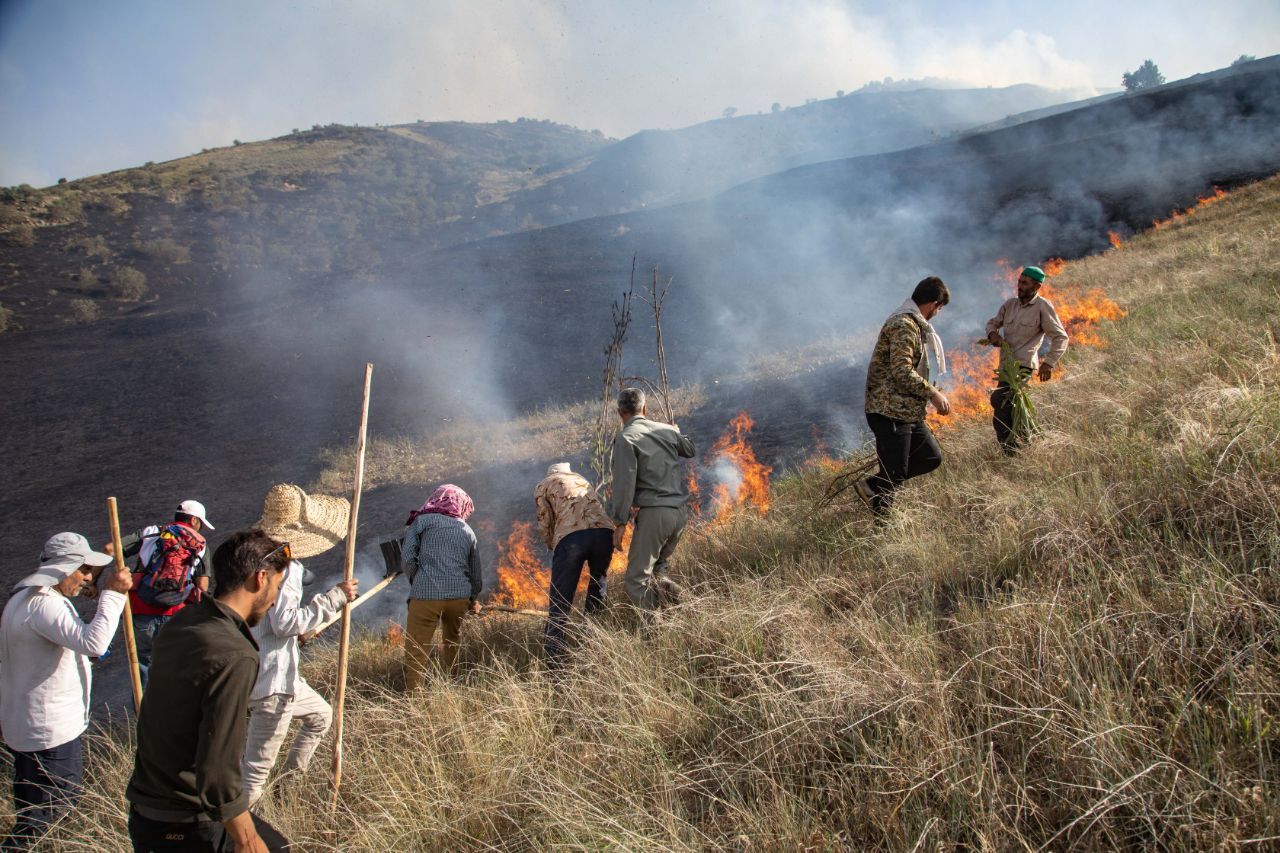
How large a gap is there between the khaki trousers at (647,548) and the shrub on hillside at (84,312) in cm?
3175

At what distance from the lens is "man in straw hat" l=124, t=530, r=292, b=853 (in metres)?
1.94

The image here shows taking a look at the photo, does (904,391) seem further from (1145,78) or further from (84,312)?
(1145,78)

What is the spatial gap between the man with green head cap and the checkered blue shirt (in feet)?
12.4

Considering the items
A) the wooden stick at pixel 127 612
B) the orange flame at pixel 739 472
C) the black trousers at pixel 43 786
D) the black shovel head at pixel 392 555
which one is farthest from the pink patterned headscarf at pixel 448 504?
the orange flame at pixel 739 472

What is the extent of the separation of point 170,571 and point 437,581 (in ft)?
6.03

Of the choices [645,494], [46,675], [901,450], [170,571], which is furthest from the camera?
[170,571]

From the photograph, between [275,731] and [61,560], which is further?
[61,560]

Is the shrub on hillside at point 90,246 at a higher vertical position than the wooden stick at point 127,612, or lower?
higher

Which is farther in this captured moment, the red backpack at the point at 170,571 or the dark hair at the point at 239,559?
the red backpack at the point at 170,571

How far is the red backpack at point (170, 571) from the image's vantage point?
14.4 feet

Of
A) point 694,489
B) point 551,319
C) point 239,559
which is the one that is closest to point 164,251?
→ point 551,319

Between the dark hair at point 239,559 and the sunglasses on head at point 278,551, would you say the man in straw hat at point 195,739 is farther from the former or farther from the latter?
the sunglasses on head at point 278,551

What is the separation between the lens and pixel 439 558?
431 centimetres

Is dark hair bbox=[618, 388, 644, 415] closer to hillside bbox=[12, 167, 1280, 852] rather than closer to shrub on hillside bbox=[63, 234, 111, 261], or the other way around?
hillside bbox=[12, 167, 1280, 852]
